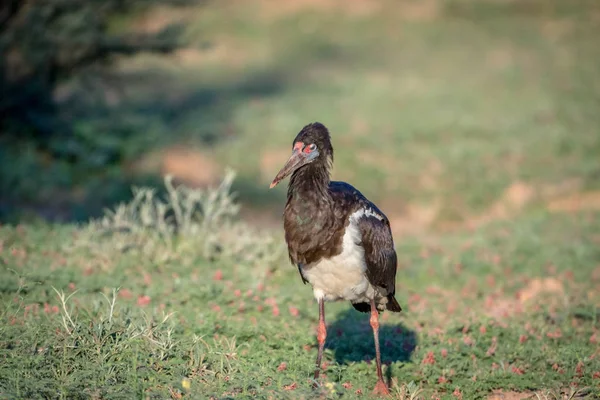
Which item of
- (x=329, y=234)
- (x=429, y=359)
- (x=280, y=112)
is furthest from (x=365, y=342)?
(x=280, y=112)

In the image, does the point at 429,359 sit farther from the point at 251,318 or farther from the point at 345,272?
the point at 251,318

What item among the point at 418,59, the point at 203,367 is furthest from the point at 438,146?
the point at 203,367

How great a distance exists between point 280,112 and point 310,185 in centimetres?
1271

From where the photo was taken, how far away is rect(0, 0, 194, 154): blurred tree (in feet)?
43.6

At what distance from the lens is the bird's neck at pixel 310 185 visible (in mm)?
5875

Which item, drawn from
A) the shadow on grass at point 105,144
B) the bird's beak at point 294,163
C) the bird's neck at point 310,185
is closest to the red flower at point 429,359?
the bird's neck at point 310,185

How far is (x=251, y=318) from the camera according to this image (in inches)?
285

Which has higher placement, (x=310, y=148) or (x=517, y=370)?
(x=310, y=148)

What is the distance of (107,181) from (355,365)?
8.01 metres

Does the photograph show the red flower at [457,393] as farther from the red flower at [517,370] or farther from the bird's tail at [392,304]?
the bird's tail at [392,304]

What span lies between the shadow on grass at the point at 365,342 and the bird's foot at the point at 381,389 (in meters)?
0.46

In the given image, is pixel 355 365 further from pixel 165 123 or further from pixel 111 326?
pixel 165 123

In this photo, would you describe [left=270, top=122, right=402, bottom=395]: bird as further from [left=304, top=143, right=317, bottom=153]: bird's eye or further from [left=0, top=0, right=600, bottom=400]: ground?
[left=0, top=0, right=600, bottom=400]: ground

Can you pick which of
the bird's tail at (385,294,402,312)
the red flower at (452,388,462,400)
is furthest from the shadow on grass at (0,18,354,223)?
the red flower at (452,388,462,400)
